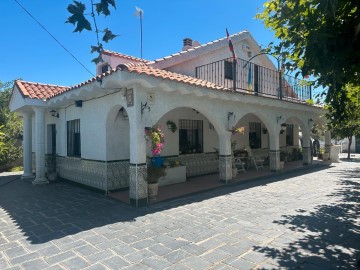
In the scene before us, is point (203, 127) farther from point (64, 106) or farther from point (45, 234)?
point (45, 234)

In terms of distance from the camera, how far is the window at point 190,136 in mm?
11398

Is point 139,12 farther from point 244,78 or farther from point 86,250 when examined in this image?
point 86,250

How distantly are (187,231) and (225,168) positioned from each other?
501 centimetres

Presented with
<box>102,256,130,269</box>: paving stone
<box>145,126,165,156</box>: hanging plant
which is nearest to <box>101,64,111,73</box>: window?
<box>145,126,165,156</box>: hanging plant

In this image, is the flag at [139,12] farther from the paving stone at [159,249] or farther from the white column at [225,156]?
the paving stone at [159,249]

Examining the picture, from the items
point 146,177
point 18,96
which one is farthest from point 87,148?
point 18,96

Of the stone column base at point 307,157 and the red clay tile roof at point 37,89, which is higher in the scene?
the red clay tile roof at point 37,89

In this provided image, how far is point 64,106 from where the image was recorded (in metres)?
11.2

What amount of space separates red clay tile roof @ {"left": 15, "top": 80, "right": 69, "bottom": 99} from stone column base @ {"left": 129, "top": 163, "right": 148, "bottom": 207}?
5.33 m

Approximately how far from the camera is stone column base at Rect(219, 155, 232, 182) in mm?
10001

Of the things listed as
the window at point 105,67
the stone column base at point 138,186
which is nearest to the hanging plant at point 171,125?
the stone column base at point 138,186

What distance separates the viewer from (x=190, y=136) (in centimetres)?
1180

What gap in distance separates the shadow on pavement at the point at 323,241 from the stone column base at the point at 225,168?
11.6ft

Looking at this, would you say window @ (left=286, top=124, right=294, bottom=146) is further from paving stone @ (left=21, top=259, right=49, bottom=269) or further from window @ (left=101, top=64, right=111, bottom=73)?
paving stone @ (left=21, top=259, right=49, bottom=269)
